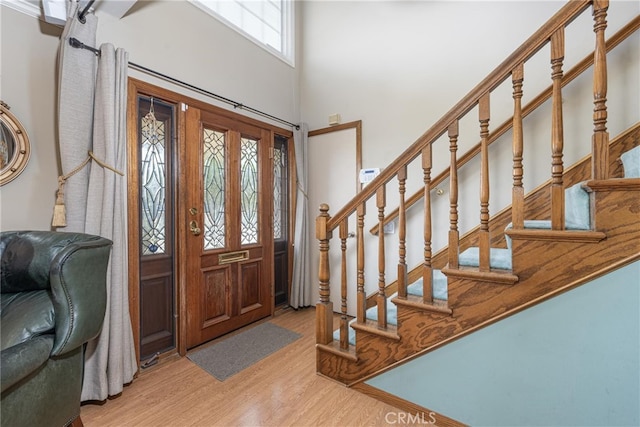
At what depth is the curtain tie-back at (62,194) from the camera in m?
1.56

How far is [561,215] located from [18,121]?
282 centimetres

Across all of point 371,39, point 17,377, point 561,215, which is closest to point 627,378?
→ point 561,215

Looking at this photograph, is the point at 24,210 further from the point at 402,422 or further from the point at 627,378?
the point at 627,378

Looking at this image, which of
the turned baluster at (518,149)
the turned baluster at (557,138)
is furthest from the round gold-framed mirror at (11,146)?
the turned baluster at (557,138)

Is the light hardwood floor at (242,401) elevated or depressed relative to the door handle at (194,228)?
depressed

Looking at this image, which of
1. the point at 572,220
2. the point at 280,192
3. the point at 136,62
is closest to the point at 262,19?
the point at 136,62

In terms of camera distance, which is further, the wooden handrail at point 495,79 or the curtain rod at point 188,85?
the curtain rod at point 188,85

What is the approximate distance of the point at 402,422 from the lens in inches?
59.5

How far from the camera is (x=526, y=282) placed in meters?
1.25

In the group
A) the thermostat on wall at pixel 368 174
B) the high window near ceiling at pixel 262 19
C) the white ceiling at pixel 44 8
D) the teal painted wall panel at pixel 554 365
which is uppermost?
the high window near ceiling at pixel 262 19

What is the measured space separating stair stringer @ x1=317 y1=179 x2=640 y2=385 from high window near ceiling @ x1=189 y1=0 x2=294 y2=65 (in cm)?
296

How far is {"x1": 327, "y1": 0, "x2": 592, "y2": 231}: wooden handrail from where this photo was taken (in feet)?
3.83

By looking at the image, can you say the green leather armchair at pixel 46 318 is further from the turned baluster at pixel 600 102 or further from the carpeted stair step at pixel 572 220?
the turned baluster at pixel 600 102

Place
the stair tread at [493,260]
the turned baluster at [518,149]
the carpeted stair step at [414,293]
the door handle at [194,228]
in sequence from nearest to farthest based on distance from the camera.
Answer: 1. the turned baluster at [518,149]
2. the stair tread at [493,260]
3. the carpeted stair step at [414,293]
4. the door handle at [194,228]
